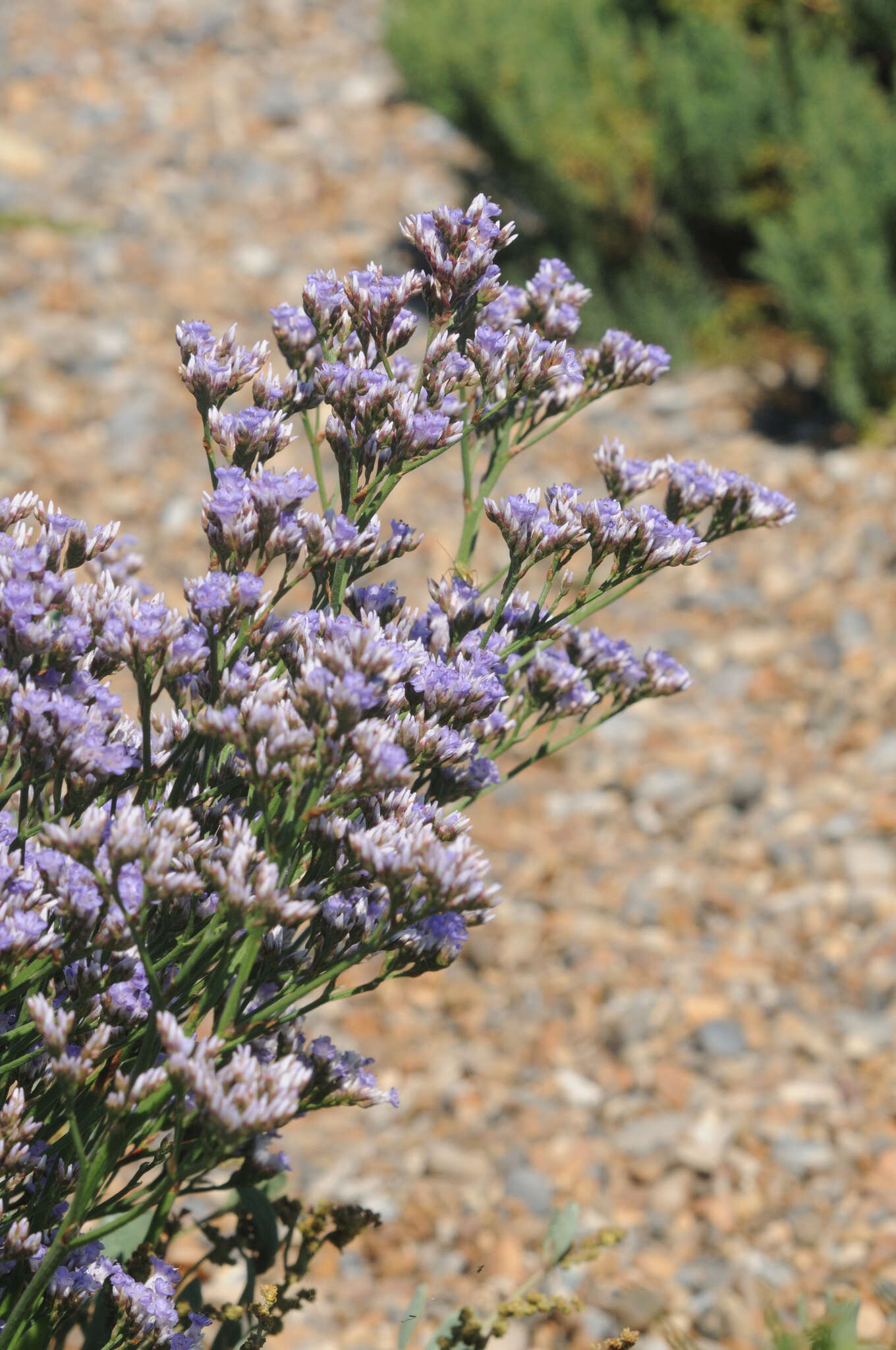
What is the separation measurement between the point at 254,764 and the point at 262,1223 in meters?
0.90

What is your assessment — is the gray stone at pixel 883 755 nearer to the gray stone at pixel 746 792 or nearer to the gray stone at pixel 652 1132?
the gray stone at pixel 746 792

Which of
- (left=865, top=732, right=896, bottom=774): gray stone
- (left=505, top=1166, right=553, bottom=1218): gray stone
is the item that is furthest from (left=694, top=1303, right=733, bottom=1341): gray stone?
(left=865, top=732, right=896, bottom=774): gray stone

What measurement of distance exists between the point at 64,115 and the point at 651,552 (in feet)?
25.0

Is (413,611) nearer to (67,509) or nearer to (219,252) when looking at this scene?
(67,509)

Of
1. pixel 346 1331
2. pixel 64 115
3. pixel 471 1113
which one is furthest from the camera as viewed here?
pixel 64 115

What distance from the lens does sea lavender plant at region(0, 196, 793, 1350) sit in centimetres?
135

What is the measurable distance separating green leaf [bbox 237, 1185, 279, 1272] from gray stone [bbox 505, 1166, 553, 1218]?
1.25m

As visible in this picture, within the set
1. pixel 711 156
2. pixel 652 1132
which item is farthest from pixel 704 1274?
pixel 711 156

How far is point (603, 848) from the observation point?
14.1 ft

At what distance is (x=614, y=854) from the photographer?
426 cm

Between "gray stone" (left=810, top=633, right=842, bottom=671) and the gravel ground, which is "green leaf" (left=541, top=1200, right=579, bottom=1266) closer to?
the gravel ground

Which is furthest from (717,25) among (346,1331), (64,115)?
(346,1331)

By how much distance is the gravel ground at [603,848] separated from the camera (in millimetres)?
2996

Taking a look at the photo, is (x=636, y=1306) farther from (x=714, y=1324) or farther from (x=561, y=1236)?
(x=561, y=1236)
